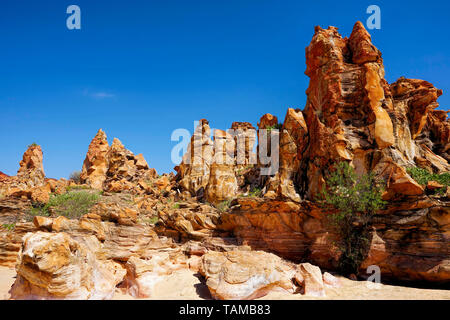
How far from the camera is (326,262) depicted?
13.0m

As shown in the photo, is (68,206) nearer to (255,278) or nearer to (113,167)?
(113,167)

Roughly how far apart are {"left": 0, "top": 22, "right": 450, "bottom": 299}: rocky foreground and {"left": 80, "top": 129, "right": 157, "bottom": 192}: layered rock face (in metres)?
9.95

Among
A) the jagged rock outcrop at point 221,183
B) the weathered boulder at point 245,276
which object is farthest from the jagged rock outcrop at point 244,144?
the weathered boulder at point 245,276

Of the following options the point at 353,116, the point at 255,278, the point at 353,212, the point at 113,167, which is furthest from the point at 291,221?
the point at 113,167

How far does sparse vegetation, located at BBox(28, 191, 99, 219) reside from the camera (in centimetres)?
2106

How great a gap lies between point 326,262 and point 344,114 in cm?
930

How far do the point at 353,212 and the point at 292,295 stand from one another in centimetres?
548

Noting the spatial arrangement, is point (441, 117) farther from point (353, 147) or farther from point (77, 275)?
point (77, 275)

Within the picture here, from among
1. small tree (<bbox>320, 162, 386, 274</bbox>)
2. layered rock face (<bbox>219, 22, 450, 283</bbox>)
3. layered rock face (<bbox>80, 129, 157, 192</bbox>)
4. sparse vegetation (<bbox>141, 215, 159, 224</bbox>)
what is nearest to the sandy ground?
layered rock face (<bbox>219, 22, 450, 283</bbox>)

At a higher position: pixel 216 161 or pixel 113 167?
pixel 113 167

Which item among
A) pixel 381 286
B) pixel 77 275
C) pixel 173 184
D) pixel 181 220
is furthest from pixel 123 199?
pixel 381 286

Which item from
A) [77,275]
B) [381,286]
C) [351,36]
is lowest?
[381,286]

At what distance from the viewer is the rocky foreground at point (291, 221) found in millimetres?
9461

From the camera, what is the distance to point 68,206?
924 inches
